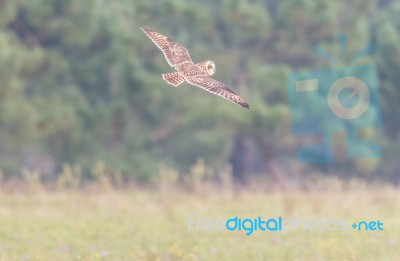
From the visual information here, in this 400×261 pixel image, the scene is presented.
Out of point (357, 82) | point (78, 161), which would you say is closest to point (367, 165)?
point (357, 82)

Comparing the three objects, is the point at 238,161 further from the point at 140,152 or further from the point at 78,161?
the point at 78,161

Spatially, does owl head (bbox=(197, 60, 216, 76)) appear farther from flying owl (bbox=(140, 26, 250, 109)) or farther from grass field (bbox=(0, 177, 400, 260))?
grass field (bbox=(0, 177, 400, 260))

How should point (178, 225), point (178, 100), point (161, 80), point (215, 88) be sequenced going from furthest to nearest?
point (178, 100) → point (161, 80) → point (178, 225) → point (215, 88)

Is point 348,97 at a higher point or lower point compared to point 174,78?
higher

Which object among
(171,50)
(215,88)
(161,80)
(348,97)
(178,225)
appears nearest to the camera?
(215,88)

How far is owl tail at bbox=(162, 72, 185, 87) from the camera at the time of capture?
4.98 m

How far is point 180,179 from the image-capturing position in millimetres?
23859

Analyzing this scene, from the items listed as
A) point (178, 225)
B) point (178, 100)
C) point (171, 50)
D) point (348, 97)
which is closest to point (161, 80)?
point (178, 100)

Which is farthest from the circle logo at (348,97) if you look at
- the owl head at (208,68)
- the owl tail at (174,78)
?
the owl tail at (174,78)

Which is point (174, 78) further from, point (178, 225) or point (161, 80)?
point (161, 80)

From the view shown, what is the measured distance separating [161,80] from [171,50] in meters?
15.5

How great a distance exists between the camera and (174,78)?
505cm

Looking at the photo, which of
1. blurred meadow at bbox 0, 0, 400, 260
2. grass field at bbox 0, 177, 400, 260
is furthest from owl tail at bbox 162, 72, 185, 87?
blurred meadow at bbox 0, 0, 400, 260

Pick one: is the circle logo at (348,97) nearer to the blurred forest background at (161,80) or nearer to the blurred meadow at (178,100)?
the blurred meadow at (178,100)
